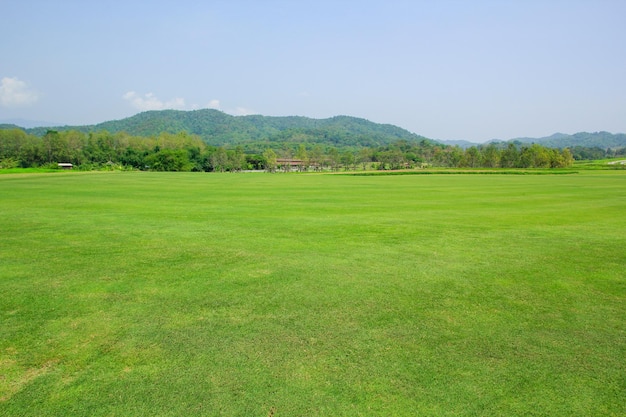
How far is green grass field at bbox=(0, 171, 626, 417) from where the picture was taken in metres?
5.09

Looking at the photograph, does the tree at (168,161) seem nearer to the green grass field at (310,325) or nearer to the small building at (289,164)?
the small building at (289,164)

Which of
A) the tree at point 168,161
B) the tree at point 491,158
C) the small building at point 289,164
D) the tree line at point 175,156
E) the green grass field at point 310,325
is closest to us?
the green grass field at point 310,325

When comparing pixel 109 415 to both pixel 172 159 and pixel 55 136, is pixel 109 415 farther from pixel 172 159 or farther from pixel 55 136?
pixel 55 136

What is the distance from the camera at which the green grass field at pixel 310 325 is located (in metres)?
5.09

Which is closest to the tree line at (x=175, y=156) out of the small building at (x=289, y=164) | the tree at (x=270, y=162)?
the tree at (x=270, y=162)

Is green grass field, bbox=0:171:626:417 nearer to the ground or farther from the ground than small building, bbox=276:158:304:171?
nearer to the ground

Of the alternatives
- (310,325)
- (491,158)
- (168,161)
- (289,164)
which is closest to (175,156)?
(168,161)

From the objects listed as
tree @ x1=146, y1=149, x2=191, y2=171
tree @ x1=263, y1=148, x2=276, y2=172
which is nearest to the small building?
tree @ x1=263, y1=148, x2=276, y2=172

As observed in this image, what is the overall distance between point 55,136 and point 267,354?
161 meters

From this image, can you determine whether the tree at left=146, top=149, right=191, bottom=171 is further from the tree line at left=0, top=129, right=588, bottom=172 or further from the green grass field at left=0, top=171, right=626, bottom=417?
the green grass field at left=0, top=171, right=626, bottom=417

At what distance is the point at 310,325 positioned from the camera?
285 inches

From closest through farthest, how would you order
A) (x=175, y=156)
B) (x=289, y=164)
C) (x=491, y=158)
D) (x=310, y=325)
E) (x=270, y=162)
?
(x=310, y=325)
(x=175, y=156)
(x=491, y=158)
(x=270, y=162)
(x=289, y=164)

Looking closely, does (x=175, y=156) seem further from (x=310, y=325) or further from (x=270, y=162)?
(x=310, y=325)

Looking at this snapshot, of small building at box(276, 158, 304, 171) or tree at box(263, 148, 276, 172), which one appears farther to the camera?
small building at box(276, 158, 304, 171)
